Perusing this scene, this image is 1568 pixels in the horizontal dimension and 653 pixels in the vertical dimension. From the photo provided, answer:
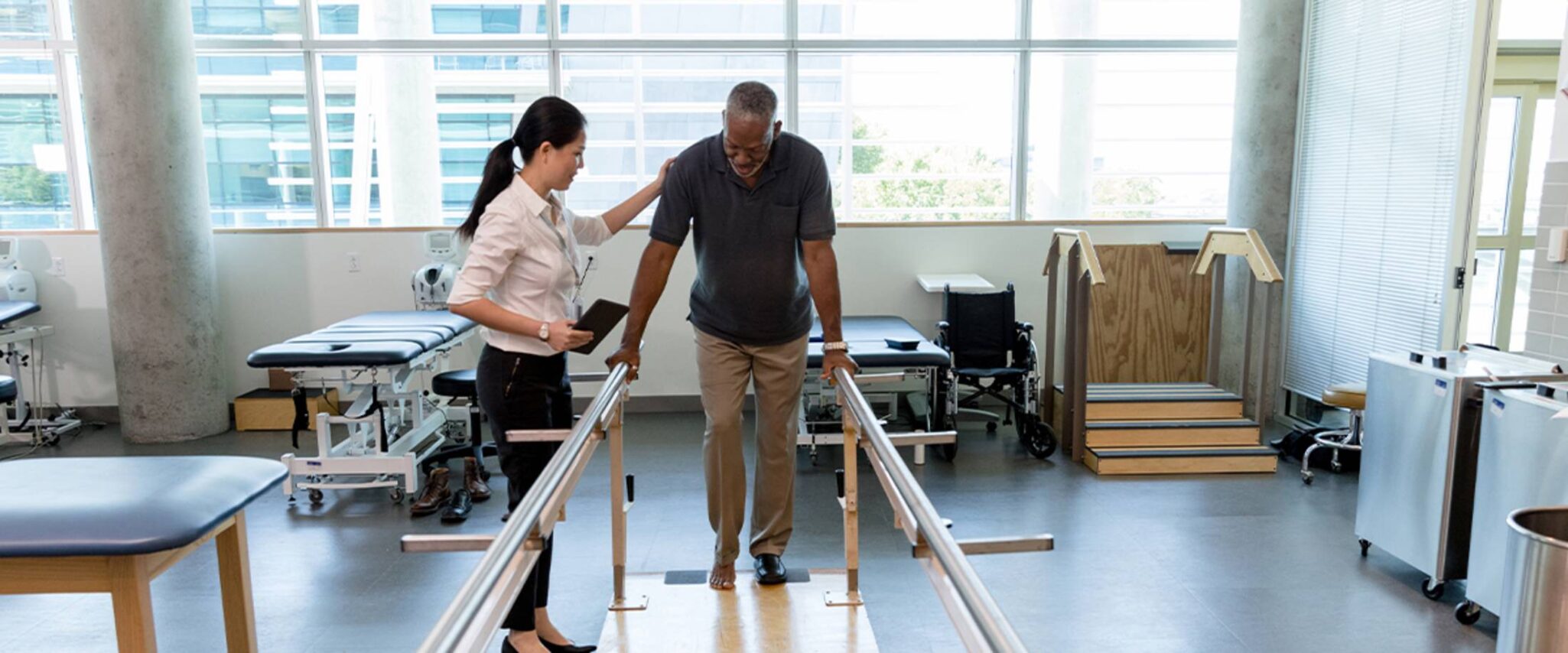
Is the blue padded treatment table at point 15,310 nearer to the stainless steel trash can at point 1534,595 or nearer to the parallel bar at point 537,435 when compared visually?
the parallel bar at point 537,435

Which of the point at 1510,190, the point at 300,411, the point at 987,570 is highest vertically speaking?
the point at 1510,190

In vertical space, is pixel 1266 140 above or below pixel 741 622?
above

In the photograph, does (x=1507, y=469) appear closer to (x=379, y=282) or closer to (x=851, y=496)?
(x=851, y=496)

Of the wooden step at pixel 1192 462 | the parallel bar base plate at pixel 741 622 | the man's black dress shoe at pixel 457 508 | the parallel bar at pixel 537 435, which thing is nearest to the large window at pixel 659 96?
the wooden step at pixel 1192 462

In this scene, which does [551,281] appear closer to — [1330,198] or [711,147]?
[711,147]

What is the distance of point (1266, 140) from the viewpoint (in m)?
5.57

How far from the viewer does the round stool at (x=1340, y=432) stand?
4.45m

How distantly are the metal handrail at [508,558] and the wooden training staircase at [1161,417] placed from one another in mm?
3203

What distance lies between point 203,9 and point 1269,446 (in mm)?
6532

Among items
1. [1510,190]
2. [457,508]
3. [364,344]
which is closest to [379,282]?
[364,344]

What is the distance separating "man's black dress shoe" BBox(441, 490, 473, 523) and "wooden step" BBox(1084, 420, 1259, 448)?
9.69ft

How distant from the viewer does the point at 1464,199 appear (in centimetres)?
437

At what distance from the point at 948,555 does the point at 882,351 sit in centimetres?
332

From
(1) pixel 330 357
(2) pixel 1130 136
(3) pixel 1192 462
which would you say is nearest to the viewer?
(1) pixel 330 357
